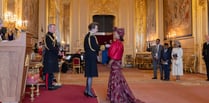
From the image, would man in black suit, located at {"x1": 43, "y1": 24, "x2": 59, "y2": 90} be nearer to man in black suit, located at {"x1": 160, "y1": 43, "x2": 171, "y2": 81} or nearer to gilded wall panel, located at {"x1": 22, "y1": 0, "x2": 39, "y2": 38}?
man in black suit, located at {"x1": 160, "y1": 43, "x2": 171, "y2": 81}

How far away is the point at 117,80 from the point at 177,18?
32.4 ft

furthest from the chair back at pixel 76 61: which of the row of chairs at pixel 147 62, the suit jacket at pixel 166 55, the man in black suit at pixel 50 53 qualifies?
the man in black suit at pixel 50 53

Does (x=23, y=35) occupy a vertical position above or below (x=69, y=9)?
below

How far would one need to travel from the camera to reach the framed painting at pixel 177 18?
1239 centimetres

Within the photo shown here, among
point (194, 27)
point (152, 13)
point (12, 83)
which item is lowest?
point (12, 83)

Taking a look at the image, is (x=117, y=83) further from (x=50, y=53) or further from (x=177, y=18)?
(x=177, y=18)

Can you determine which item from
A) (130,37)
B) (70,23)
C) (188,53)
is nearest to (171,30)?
(188,53)

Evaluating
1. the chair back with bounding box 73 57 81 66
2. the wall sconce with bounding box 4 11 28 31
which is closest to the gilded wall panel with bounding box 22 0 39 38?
the wall sconce with bounding box 4 11 28 31

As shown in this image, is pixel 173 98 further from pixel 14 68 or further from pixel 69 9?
pixel 69 9

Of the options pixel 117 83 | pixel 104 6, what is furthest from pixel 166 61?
pixel 104 6

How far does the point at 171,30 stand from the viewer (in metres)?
14.5

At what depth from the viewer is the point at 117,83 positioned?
4.63 m

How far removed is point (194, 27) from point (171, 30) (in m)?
2.74

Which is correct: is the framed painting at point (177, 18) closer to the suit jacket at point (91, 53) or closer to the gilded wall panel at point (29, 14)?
the gilded wall panel at point (29, 14)
